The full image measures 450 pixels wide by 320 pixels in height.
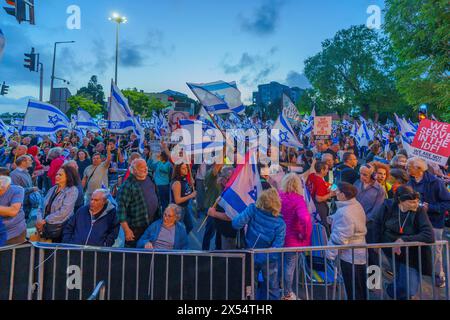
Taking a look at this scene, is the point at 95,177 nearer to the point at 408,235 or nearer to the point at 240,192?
the point at 240,192

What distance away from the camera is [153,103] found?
81625mm

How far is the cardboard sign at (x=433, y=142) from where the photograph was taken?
19.6 feet

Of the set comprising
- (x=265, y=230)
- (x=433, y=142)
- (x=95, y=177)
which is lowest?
(x=265, y=230)

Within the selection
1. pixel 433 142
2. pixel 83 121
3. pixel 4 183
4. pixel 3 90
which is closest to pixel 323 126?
pixel 433 142

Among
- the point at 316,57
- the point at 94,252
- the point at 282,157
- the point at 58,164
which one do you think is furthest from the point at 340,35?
the point at 94,252

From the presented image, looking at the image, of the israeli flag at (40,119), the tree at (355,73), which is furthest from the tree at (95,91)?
the israeli flag at (40,119)

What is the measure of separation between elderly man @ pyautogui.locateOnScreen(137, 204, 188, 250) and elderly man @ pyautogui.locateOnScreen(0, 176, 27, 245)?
59.2 inches

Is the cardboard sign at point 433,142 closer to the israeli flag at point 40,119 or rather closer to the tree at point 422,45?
the tree at point 422,45

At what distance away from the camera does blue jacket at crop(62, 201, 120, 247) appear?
158 inches

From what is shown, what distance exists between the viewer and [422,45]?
1402 centimetres

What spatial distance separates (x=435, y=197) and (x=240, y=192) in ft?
8.99

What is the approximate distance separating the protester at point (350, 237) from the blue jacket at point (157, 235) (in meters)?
1.76

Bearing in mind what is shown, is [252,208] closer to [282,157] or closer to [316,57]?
[282,157]
